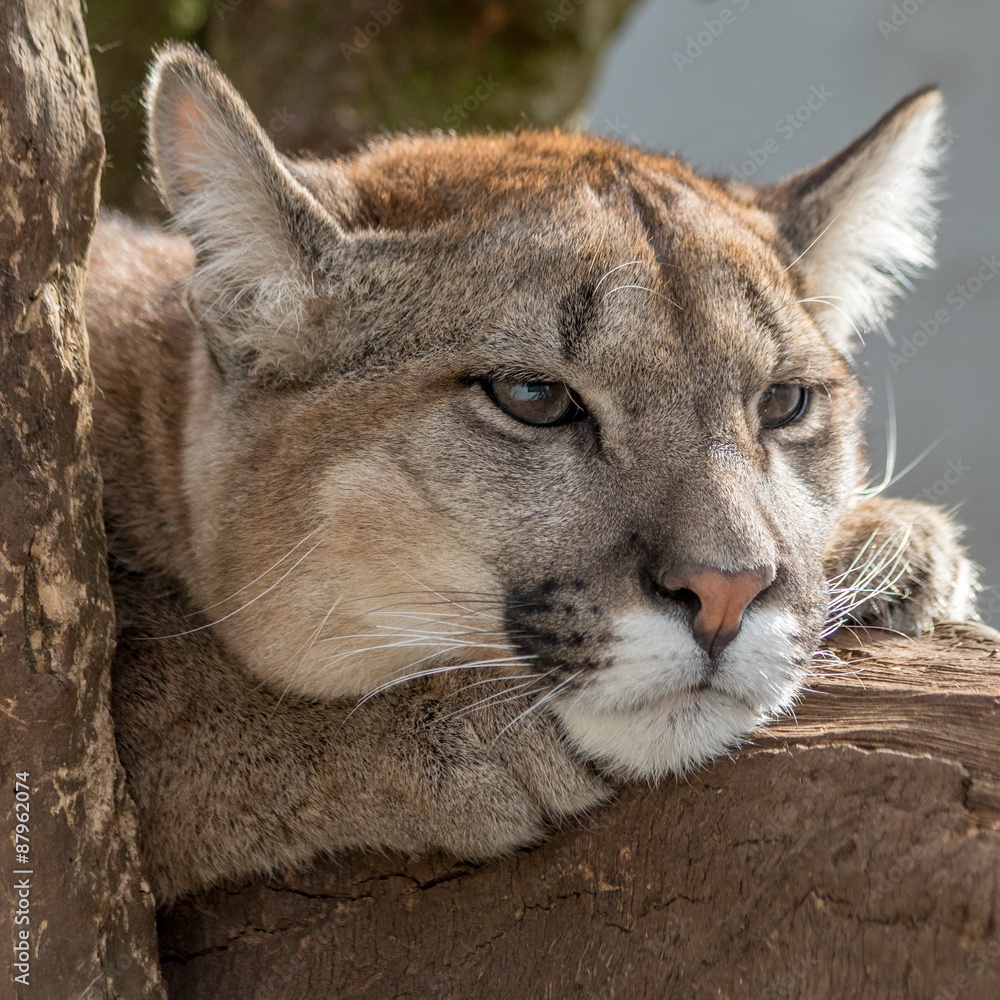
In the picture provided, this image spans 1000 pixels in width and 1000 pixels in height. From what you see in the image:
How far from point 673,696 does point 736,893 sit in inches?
17.7

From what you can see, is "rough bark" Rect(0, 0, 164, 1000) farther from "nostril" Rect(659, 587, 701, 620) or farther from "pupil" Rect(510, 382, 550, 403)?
"nostril" Rect(659, 587, 701, 620)

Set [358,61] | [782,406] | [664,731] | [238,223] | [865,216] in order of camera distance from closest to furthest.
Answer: [664,731]
[238,223]
[782,406]
[865,216]
[358,61]

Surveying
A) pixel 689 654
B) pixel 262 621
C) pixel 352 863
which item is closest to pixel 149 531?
pixel 262 621

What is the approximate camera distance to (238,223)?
2936mm

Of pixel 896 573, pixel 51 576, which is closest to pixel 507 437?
pixel 51 576

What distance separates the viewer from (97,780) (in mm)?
2498

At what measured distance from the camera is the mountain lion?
8.30 ft

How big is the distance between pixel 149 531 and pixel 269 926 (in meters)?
1.26

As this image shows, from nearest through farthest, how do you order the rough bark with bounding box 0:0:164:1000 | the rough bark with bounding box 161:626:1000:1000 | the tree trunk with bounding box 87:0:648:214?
the rough bark with bounding box 161:626:1000:1000, the rough bark with bounding box 0:0:164:1000, the tree trunk with bounding box 87:0:648:214

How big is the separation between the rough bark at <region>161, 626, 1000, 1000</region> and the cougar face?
179 millimetres

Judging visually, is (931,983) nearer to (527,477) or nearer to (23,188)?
(527,477)

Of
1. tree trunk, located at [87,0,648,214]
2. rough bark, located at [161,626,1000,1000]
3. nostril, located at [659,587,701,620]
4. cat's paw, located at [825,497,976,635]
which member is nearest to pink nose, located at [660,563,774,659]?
nostril, located at [659,587,701,620]

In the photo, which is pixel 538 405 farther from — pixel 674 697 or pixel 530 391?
pixel 674 697

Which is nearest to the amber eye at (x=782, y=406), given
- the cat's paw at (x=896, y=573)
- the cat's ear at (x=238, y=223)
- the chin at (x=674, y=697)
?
the cat's paw at (x=896, y=573)
